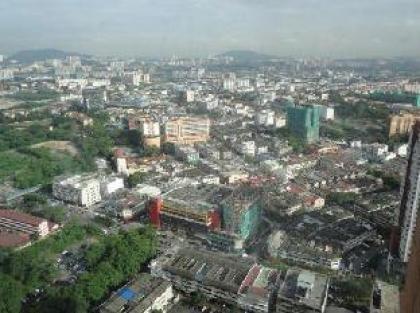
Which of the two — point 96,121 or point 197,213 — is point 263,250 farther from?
point 96,121

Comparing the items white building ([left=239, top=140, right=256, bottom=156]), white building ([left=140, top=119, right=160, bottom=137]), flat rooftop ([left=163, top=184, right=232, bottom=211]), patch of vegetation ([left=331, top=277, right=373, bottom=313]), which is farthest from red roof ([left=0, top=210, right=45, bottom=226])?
white building ([left=239, top=140, right=256, bottom=156])

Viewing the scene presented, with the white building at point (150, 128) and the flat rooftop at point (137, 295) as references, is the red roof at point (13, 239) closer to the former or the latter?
the flat rooftop at point (137, 295)

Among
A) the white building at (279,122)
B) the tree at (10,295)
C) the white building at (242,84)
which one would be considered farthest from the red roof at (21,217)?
the white building at (242,84)

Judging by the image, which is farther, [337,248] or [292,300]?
[337,248]

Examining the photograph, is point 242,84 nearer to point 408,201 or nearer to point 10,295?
point 408,201

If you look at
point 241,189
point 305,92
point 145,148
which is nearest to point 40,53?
point 305,92

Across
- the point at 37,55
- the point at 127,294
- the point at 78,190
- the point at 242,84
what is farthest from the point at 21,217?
the point at 37,55
